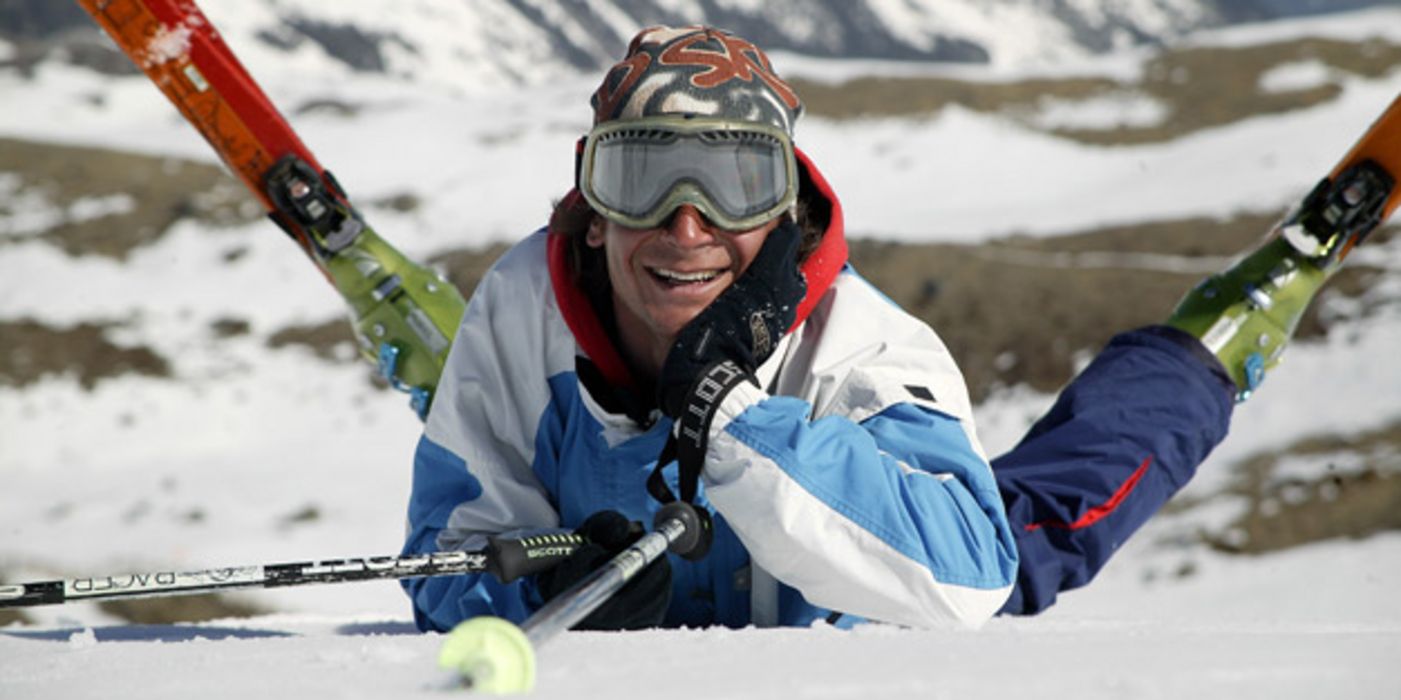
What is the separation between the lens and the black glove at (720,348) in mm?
2895

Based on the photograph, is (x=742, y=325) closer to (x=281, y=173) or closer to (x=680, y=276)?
(x=680, y=276)

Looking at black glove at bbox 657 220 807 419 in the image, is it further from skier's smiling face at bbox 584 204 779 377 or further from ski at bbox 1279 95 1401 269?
ski at bbox 1279 95 1401 269

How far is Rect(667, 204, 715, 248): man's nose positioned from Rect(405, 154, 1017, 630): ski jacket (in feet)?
1.03

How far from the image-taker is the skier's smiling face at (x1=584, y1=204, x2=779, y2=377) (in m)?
3.18

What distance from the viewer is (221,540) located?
10.2 meters

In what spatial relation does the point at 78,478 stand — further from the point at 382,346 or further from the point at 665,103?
the point at 665,103

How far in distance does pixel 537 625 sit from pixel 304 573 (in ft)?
3.42

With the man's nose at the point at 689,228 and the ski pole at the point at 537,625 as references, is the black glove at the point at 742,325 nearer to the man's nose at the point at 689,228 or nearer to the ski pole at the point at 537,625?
the man's nose at the point at 689,228

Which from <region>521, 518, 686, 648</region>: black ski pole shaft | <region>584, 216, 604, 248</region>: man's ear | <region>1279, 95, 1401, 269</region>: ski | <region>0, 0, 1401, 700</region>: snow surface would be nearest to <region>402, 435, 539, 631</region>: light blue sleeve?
<region>0, 0, 1401, 700</region>: snow surface

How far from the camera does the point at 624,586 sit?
3121mm

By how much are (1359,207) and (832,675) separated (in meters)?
4.96

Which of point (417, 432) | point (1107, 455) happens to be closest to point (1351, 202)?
point (1107, 455)

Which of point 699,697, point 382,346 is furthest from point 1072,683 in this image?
point 382,346

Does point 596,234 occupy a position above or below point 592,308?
above
